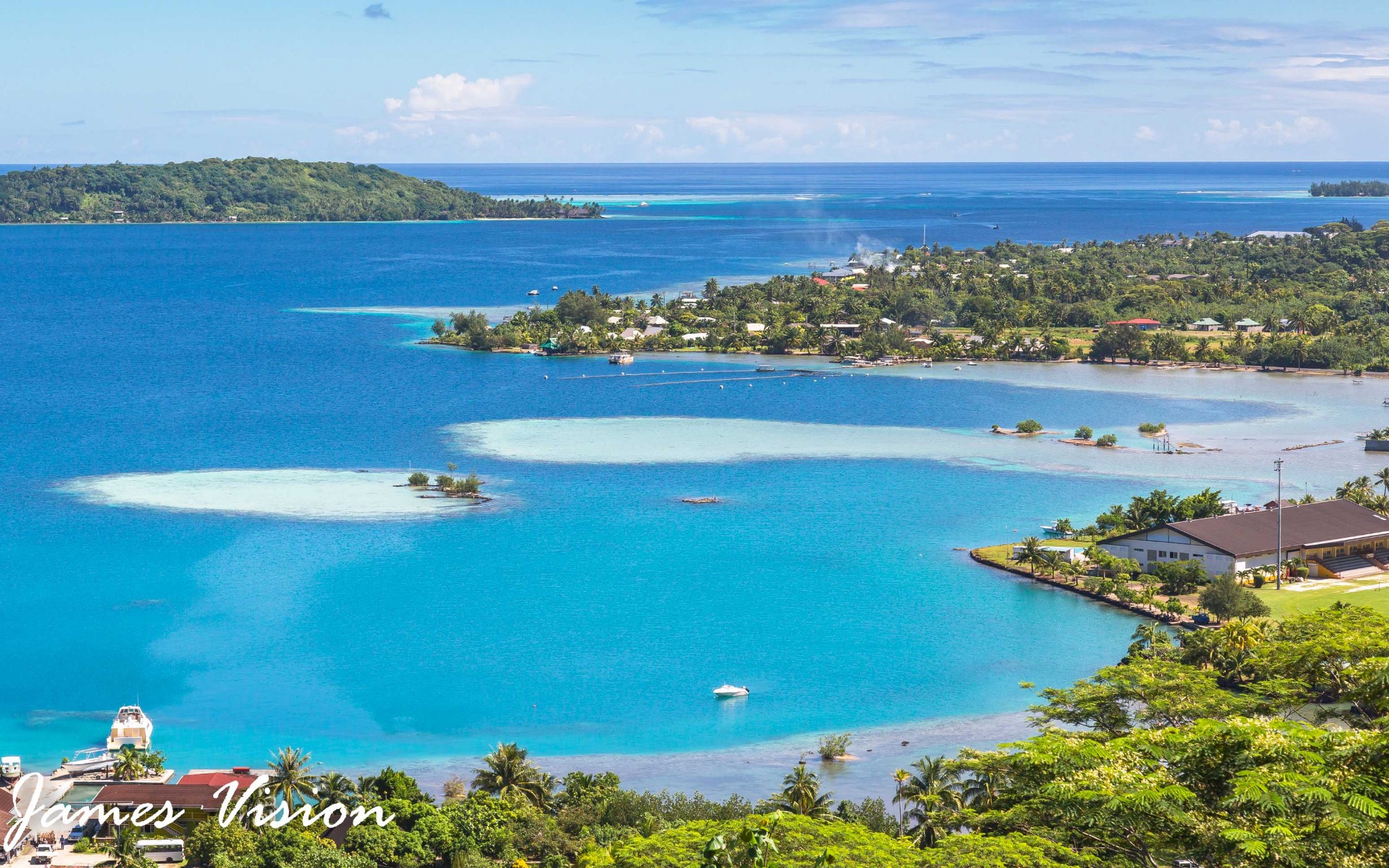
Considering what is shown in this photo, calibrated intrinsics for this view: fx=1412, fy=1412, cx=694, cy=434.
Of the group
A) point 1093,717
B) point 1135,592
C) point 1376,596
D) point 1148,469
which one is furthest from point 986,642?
point 1148,469

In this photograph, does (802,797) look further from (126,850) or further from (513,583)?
(513,583)

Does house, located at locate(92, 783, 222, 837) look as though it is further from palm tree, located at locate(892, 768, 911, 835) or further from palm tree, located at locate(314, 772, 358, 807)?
palm tree, located at locate(892, 768, 911, 835)

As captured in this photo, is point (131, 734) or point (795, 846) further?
point (131, 734)

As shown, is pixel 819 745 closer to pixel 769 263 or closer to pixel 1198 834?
pixel 1198 834

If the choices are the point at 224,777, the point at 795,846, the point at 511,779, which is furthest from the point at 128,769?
the point at 795,846

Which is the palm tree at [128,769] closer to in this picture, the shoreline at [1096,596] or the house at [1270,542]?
the shoreline at [1096,596]

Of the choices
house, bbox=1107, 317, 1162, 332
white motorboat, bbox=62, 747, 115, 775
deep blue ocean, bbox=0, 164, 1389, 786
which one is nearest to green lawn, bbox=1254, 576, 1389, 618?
deep blue ocean, bbox=0, 164, 1389, 786

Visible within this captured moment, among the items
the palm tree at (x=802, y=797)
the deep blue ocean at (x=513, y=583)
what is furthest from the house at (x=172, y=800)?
the palm tree at (x=802, y=797)
